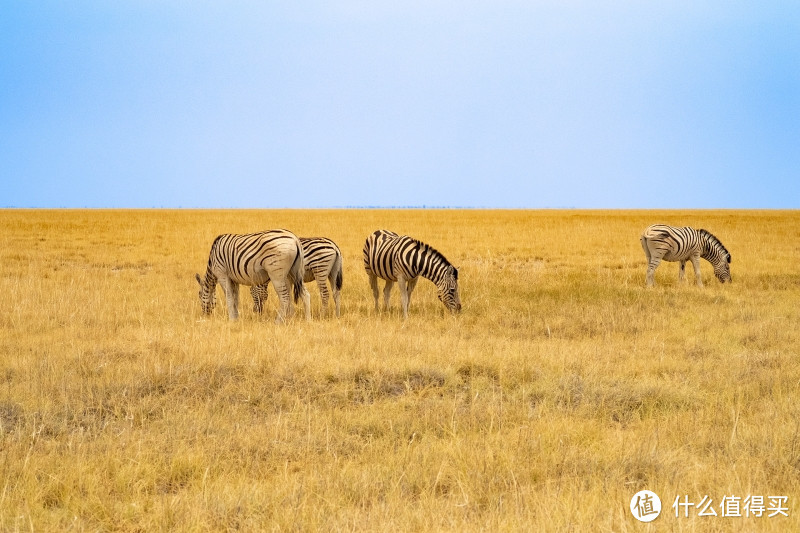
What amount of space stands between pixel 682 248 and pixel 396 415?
12.5 meters

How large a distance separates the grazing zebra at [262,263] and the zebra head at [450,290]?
242 cm

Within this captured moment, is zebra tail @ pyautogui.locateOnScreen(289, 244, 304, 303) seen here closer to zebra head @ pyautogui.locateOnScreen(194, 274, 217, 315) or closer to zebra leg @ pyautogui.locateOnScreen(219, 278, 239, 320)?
zebra leg @ pyautogui.locateOnScreen(219, 278, 239, 320)

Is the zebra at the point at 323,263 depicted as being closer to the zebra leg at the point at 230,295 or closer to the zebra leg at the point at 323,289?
the zebra leg at the point at 323,289

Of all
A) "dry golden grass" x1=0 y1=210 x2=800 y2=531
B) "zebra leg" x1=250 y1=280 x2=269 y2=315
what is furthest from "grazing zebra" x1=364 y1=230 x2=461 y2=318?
"zebra leg" x1=250 y1=280 x2=269 y2=315

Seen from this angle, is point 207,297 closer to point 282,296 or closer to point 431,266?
point 282,296

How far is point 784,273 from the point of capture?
19.4 metres

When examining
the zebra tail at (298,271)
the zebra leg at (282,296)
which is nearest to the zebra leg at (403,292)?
the zebra tail at (298,271)

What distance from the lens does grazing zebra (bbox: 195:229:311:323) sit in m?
11.5

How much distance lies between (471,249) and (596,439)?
22.9 metres

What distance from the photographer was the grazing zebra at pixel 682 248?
16.7 m

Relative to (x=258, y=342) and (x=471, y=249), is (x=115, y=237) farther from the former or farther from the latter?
(x=258, y=342)

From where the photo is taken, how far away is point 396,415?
655 cm

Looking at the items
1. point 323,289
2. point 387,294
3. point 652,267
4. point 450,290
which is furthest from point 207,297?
point 652,267

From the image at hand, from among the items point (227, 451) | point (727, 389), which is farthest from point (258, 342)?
point (727, 389)
